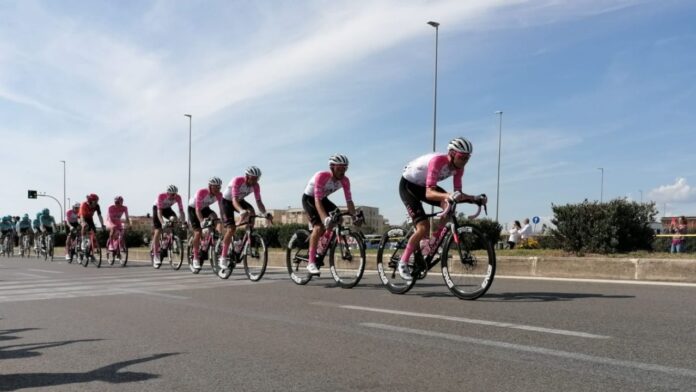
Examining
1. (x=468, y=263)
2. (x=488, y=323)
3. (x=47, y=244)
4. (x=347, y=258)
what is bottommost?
(x=47, y=244)

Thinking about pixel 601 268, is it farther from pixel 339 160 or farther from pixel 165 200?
pixel 165 200

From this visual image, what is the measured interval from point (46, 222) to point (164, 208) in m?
12.1

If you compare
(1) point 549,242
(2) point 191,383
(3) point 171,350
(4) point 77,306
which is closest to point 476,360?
(2) point 191,383

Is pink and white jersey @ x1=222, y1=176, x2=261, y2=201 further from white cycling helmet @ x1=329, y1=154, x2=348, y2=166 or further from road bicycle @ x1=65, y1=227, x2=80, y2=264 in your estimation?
road bicycle @ x1=65, y1=227, x2=80, y2=264

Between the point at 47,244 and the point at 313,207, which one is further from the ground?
the point at 313,207

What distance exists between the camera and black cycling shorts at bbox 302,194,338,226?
10.3m

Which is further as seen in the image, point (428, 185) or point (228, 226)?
point (228, 226)

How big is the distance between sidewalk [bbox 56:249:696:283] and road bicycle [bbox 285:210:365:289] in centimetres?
349

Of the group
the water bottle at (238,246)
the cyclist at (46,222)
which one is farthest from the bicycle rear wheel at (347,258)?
the cyclist at (46,222)

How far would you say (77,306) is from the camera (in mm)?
8312

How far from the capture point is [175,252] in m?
16.5

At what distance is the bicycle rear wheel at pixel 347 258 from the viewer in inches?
392

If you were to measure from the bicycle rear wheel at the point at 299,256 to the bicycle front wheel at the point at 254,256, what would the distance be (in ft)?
2.29

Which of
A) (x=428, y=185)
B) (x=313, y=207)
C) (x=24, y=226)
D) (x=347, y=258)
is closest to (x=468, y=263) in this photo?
(x=428, y=185)
